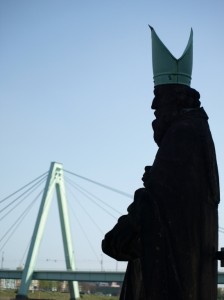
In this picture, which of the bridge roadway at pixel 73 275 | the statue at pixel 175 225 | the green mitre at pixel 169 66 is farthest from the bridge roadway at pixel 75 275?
the statue at pixel 175 225

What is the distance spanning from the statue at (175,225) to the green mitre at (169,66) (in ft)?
1.13

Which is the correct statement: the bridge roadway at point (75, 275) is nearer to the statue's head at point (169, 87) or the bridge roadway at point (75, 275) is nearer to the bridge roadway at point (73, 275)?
the bridge roadway at point (73, 275)

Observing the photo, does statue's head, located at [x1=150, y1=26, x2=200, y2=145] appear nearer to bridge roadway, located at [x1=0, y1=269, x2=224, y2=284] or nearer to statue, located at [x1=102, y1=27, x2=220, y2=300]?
statue, located at [x1=102, y1=27, x2=220, y2=300]

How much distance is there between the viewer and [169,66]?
411cm

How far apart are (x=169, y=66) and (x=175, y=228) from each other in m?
1.09

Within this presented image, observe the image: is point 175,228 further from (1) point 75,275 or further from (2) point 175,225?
(1) point 75,275

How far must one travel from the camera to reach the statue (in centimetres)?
345

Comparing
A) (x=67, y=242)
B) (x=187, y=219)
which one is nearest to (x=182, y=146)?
(x=187, y=219)

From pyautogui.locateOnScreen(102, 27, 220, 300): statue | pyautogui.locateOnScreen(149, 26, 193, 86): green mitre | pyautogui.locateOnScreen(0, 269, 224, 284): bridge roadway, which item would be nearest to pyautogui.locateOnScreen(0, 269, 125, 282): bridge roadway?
pyautogui.locateOnScreen(0, 269, 224, 284): bridge roadway

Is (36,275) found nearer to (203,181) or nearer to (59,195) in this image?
(59,195)

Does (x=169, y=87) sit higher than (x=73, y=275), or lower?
lower

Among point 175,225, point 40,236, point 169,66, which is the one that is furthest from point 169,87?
point 40,236

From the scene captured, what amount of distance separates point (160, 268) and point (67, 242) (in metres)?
38.8

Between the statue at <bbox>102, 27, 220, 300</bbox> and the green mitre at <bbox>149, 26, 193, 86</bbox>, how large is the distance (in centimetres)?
34
